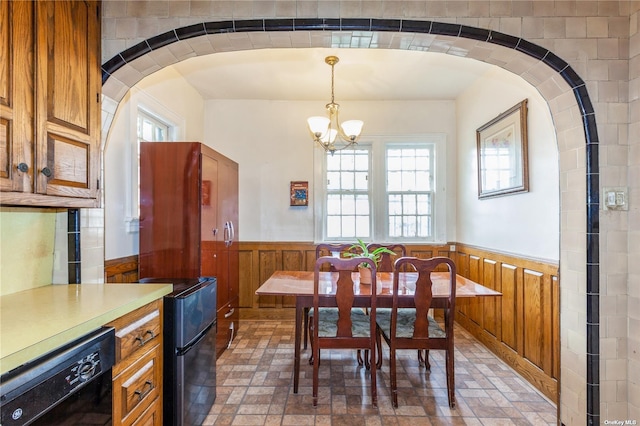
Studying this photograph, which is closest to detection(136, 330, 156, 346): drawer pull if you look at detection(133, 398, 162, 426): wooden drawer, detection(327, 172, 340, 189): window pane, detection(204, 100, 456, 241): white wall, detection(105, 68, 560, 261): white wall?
detection(133, 398, 162, 426): wooden drawer

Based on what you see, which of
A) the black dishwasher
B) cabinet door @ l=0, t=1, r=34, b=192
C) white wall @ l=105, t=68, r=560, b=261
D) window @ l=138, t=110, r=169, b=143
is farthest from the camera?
white wall @ l=105, t=68, r=560, b=261

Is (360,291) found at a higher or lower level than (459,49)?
lower

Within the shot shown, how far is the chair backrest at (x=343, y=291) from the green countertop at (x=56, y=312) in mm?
906

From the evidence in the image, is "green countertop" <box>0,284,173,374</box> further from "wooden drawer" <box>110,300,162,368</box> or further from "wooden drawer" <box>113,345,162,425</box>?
"wooden drawer" <box>113,345,162,425</box>

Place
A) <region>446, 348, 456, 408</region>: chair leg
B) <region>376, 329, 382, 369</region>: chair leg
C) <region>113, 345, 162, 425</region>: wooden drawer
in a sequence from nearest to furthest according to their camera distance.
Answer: <region>113, 345, 162, 425</region>: wooden drawer → <region>446, 348, 456, 408</region>: chair leg → <region>376, 329, 382, 369</region>: chair leg

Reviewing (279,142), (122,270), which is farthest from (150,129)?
(279,142)

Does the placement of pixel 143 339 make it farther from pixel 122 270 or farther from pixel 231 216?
pixel 231 216

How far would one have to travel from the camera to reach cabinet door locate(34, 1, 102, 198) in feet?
4.31

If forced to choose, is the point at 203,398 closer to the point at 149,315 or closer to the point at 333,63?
the point at 149,315

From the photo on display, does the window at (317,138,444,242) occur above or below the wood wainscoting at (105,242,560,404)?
above

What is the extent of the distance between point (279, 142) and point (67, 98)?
9.16ft

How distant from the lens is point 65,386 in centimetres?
102

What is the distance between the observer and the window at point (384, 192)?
416 cm

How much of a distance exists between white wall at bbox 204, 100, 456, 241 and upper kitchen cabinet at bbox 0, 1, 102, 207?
2.48m
